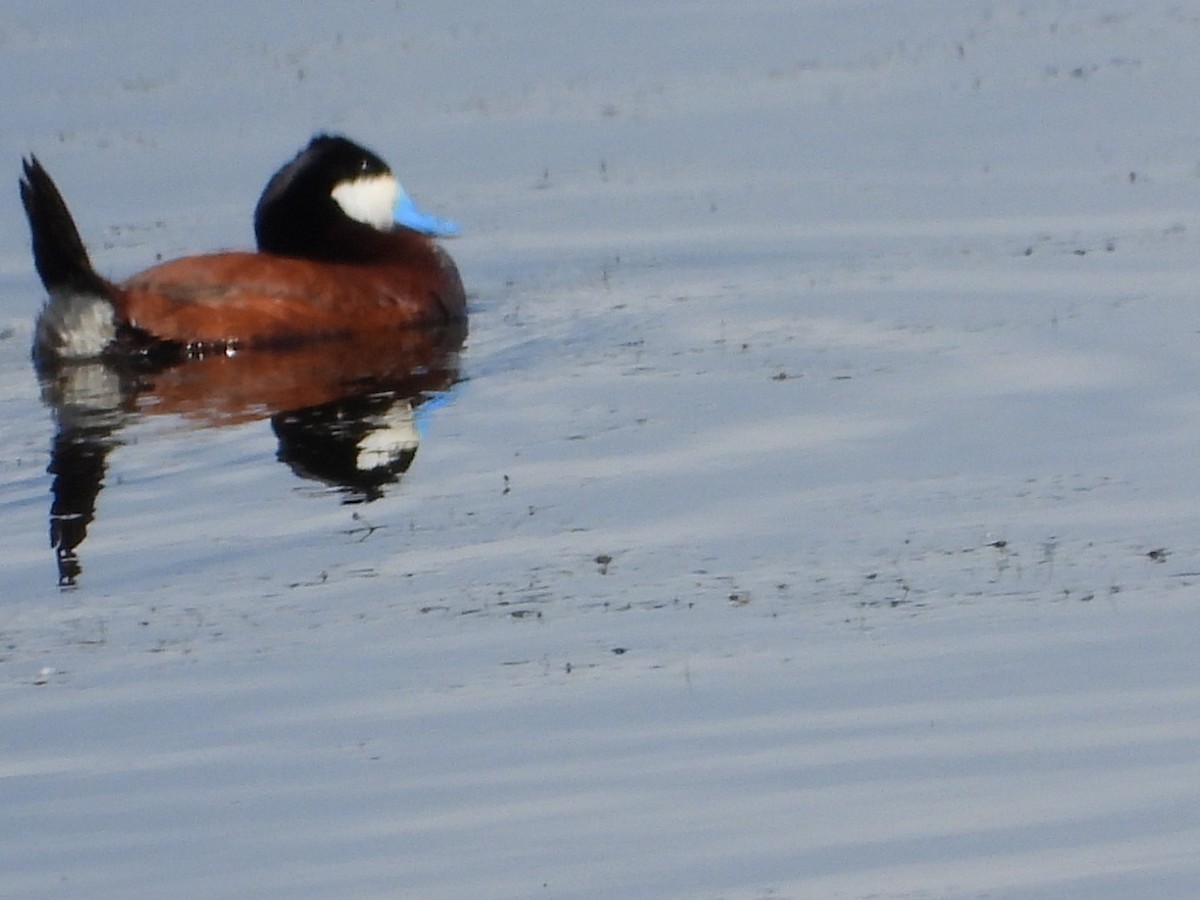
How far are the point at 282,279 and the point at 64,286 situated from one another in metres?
0.87

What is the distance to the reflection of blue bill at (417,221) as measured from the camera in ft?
39.0

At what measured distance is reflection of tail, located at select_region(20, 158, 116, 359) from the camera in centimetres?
1033

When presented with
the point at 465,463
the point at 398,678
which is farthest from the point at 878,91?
the point at 398,678

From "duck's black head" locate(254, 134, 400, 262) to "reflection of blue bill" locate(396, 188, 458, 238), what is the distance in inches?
2.8

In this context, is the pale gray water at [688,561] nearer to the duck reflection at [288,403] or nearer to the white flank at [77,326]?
the duck reflection at [288,403]

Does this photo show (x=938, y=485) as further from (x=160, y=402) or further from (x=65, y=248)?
(x=65, y=248)

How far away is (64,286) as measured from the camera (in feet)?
34.8

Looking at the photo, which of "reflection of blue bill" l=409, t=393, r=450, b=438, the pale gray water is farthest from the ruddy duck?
"reflection of blue bill" l=409, t=393, r=450, b=438

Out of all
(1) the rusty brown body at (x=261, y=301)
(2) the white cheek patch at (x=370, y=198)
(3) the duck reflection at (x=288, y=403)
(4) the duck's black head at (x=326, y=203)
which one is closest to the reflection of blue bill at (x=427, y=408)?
(3) the duck reflection at (x=288, y=403)

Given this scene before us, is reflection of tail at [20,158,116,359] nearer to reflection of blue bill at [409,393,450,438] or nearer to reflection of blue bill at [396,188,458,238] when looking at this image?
reflection of blue bill at [409,393,450,438]

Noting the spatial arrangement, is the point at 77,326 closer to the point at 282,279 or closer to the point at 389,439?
the point at 282,279

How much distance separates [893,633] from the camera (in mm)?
6793

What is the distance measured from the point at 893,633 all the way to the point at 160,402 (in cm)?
408

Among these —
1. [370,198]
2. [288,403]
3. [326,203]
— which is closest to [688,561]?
[288,403]
